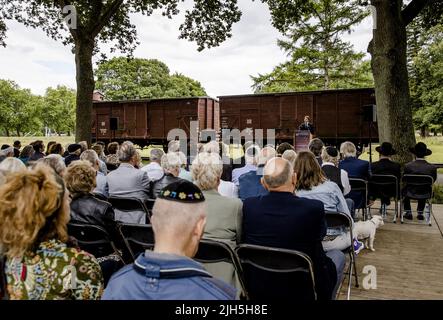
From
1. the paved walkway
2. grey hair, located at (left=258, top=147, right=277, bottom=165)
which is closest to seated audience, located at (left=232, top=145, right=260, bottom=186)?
grey hair, located at (left=258, top=147, right=277, bottom=165)

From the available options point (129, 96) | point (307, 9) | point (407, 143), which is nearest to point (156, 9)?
point (307, 9)

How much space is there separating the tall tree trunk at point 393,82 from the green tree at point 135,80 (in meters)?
41.7

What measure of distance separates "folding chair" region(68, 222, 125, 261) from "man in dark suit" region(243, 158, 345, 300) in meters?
1.14

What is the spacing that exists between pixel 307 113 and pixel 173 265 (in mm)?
15756

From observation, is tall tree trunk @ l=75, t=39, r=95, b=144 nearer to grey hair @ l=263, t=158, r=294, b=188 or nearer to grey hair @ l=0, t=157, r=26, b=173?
grey hair @ l=0, t=157, r=26, b=173

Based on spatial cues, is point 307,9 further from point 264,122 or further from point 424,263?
point 424,263

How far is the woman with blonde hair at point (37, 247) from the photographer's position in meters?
1.65

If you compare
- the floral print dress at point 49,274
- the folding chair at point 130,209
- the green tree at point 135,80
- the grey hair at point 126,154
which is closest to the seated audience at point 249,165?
the grey hair at point 126,154

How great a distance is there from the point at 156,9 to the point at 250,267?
14.1m

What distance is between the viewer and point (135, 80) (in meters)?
50.6

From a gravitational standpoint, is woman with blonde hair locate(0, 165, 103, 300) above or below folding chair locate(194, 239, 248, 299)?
above

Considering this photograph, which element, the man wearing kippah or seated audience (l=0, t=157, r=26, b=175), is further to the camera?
seated audience (l=0, t=157, r=26, b=175)

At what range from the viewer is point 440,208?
25.1ft

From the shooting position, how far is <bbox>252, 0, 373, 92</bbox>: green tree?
3059cm
